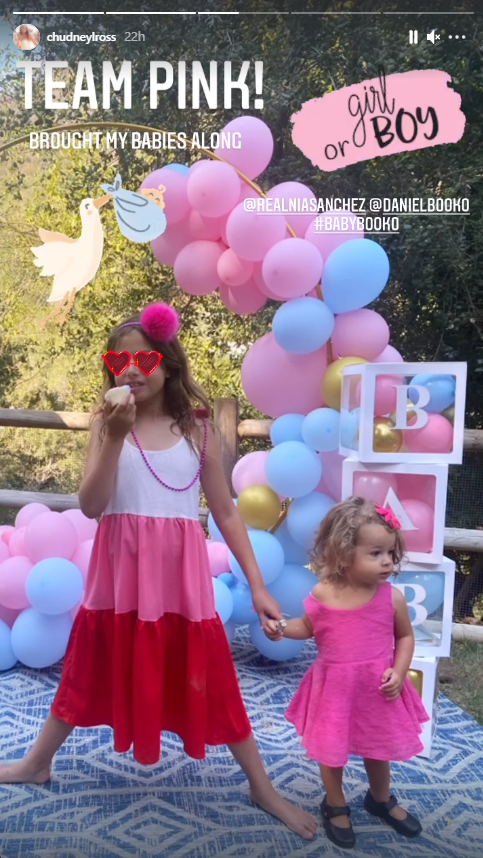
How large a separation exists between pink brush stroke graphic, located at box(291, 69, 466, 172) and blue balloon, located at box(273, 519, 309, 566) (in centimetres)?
99

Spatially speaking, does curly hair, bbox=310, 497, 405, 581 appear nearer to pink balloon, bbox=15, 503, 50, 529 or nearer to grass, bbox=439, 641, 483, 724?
grass, bbox=439, 641, 483, 724

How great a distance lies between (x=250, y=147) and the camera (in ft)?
5.12

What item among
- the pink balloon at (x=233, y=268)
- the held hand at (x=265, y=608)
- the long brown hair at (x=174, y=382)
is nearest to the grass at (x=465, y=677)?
the held hand at (x=265, y=608)

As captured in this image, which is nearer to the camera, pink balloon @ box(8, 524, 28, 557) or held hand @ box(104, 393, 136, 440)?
held hand @ box(104, 393, 136, 440)

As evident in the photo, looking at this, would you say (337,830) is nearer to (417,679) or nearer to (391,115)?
(417,679)

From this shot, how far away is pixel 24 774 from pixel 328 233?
4.09ft

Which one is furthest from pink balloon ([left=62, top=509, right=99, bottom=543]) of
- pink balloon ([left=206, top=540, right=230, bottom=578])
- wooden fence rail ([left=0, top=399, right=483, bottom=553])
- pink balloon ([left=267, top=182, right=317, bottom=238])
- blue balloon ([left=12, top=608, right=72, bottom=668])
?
pink balloon ([left=267, top=182, right=317, bottom=238])

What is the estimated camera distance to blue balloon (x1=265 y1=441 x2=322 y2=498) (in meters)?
1.76

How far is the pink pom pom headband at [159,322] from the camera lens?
1.12m

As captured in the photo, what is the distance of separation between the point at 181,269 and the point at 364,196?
652 millimetres

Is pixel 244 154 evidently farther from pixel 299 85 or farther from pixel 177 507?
pixel 177 507

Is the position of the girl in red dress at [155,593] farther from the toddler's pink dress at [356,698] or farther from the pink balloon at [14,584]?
the pink balloon at [14,584]

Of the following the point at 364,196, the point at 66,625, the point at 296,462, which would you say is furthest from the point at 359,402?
the point at 66,625

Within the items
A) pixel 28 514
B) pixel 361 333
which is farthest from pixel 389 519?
pixel 28 514
